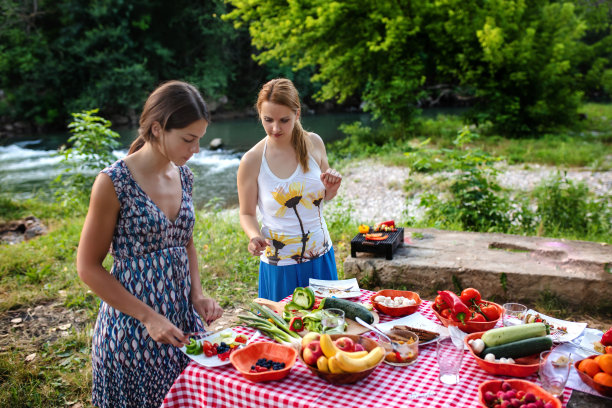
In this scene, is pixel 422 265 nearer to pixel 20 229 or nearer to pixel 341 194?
pixel 341 194

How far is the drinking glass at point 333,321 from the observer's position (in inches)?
80.4

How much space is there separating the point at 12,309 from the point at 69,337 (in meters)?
1.00

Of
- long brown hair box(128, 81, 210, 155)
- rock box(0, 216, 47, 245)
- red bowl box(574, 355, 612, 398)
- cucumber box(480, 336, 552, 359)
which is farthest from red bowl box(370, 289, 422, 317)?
rock box(0, 216, 47, 245)

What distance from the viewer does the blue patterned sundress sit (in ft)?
6.56

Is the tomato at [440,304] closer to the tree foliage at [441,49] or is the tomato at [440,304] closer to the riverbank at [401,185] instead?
the riverbank at [401,185]

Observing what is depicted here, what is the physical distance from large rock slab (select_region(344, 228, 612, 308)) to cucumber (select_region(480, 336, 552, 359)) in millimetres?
2165

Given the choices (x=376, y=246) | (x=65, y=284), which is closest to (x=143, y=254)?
(x=376, y=246)

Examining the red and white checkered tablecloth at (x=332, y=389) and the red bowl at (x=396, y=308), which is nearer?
the red and white checkered tablecloth at (x=332, y=389)

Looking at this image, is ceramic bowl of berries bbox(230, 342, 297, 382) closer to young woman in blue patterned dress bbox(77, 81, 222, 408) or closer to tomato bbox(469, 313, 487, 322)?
young woman in blue patterned dress bbox(77, 81, 222, 408)

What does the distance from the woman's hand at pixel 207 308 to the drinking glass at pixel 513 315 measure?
127 cm

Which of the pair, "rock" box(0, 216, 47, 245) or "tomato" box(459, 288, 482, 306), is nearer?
"tomato" box(459, 288, 482, 306)

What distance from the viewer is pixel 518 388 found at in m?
1.65

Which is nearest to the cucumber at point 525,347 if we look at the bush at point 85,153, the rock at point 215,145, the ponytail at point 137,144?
the ponytail at point 137,144

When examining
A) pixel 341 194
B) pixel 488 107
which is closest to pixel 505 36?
pixel 488 107
